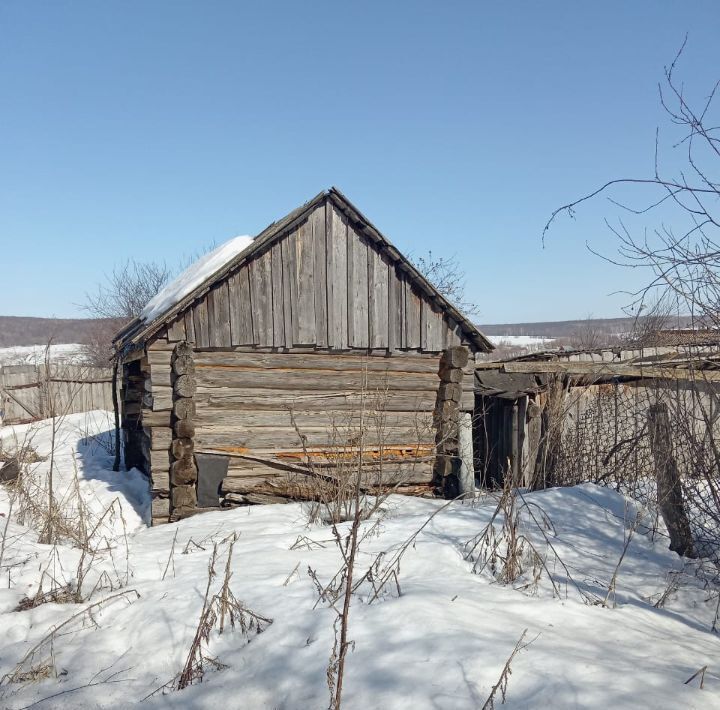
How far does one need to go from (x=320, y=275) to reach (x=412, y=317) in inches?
63.6

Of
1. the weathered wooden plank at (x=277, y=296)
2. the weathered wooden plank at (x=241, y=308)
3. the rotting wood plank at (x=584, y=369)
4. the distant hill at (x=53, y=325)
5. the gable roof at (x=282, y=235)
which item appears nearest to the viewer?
the rotting wood plank at (x=584, y=369)

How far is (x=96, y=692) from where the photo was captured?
10.3 feet

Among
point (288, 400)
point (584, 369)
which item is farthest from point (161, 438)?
point (584, 369)

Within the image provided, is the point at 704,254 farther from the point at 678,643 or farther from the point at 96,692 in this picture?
the point at 96,692

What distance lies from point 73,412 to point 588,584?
66.3 ft

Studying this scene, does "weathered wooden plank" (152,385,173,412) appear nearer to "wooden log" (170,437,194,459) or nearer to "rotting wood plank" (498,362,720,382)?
"wooden log" (170,437,194,459)

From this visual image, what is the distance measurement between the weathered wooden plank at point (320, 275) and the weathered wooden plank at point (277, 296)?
0.51 metres

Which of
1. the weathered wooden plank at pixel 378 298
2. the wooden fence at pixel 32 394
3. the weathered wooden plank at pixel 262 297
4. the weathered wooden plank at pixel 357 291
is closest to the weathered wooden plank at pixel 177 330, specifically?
the weathered wooden plank at pixel 262 297

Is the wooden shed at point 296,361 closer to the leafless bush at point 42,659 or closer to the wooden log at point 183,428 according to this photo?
the wooden log at point 183,428

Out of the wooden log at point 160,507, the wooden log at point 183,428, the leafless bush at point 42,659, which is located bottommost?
the wooden log at point 160,507

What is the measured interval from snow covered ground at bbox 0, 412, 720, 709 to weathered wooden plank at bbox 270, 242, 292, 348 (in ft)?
11.2

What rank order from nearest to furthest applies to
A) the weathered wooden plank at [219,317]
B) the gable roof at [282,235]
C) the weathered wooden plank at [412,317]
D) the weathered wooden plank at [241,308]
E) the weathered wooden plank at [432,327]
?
the gable roof at [282,235] < the weathered wooden plank at [219,317] < the weathered wooden plank at [241,308] < the weathered wooden plank at [412,317] < the weathered wooden plank at [432,327]

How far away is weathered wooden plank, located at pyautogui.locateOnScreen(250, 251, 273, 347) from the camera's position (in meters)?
8.38

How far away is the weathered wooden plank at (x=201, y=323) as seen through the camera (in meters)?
8.07
